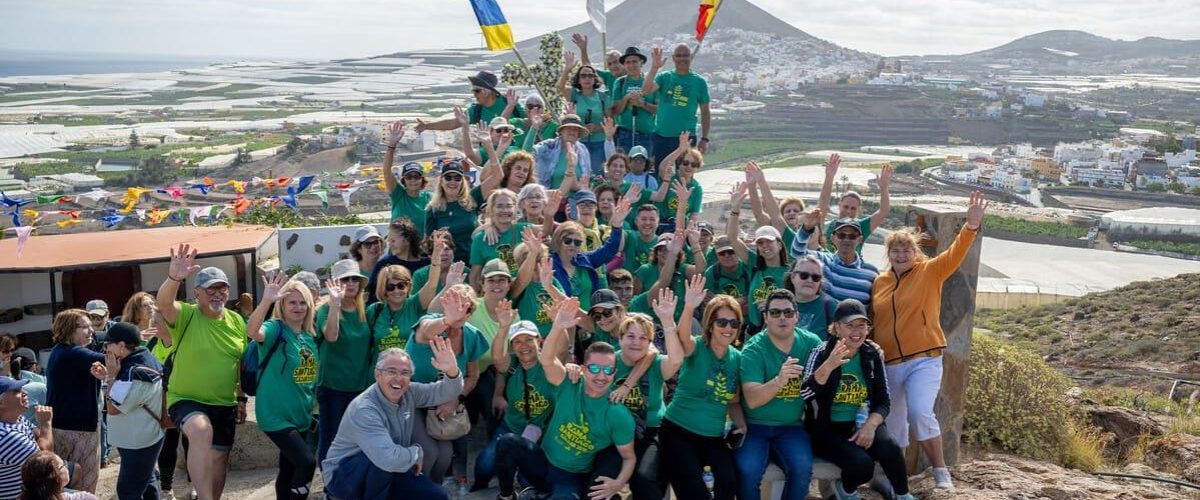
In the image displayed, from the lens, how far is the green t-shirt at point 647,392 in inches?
255

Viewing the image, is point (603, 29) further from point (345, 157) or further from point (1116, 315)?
point (345, 157)

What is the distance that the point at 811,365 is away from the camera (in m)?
6.42

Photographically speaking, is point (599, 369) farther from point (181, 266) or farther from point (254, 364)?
A: point (181, 266)

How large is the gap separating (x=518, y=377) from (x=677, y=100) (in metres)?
6.18

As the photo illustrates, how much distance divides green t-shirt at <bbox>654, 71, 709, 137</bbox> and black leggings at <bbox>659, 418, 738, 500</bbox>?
20.8 feet

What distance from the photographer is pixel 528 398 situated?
679cm

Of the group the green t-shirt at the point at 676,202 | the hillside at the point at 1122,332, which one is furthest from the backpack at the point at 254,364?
the hillside at the point at 1122,332

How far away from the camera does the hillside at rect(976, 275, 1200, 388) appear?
75.2 feet

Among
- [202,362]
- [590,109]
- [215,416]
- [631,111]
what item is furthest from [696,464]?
[631,111]

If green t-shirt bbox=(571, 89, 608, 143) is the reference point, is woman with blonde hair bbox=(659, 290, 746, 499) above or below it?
below

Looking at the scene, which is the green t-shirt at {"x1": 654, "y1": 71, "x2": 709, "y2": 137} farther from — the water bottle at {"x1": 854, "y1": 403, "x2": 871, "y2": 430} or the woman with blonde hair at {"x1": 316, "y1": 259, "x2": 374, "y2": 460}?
the water bottle at {"x1": 854, "y1": 403, "x2": 871, "y2": 430}

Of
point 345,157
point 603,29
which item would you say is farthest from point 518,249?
point 345,157

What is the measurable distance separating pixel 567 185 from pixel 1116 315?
28.7m

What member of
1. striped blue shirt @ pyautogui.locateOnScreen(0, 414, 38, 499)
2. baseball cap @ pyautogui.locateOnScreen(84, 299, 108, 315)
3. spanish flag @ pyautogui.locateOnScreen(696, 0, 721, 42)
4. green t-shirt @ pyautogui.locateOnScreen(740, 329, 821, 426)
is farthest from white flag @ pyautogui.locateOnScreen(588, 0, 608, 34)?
striped blue shirt @ pyautogui.locateOnScreen(0, 414, 38, 499)
